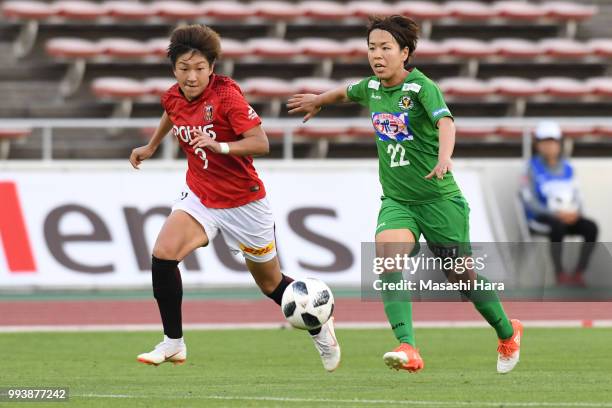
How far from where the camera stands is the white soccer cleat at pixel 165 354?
28.8 feet

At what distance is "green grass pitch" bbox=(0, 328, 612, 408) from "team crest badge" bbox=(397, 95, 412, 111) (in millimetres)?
1712

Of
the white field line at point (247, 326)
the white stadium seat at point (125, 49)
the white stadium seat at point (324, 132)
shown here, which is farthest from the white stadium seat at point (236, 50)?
the white field line at point (247, 326)

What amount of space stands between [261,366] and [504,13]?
16.7 m

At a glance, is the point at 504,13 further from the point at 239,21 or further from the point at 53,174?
the point at 53,174

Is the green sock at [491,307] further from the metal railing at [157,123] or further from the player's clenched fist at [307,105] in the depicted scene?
the metal railing at [157,123]

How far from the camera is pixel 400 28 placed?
8773 millimetres

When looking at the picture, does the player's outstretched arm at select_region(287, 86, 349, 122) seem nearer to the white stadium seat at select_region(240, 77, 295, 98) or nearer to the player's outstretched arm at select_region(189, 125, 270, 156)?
the player's outstretched arm at select_region(189, 125, 270, 156)

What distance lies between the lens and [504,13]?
1013 inches

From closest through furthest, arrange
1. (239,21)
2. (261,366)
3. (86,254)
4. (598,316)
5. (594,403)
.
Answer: (594,403)
(261,366)
(598,316)
(86,254)
(239,21)

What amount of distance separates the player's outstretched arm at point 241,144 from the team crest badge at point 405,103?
34.1 inches

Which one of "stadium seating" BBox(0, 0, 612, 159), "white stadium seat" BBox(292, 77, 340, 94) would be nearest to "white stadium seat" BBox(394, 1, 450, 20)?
"stadium seating" BBox(0, 0, 612, 159)

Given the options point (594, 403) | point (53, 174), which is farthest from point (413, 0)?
point (594, 403)

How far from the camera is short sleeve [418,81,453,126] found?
848 centimetres

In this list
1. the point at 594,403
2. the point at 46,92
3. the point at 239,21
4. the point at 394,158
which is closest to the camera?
the point at 594,403
